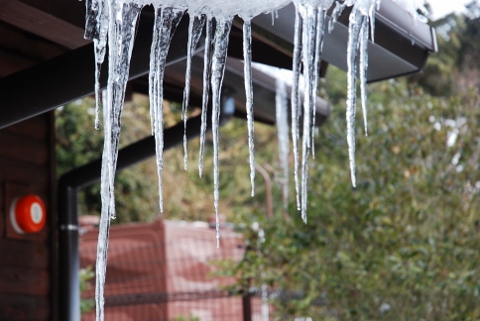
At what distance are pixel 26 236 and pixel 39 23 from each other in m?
1.04

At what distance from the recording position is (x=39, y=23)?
255 cm

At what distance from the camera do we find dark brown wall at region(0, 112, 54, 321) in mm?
3105

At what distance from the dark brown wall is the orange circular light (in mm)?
23

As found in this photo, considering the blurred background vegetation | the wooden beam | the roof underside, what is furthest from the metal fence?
the wooden beam

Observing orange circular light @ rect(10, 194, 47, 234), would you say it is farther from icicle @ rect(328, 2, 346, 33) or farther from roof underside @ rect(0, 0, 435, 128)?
icicle @ rect(328, 2, 346, 33)

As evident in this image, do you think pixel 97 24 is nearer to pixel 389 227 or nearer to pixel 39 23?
pixel 39 23

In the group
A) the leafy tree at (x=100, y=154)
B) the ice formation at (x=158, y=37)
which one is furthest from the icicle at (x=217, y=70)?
the leafy tree at (x=100, y=154)

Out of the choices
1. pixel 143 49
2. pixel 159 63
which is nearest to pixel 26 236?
pixel 143 49

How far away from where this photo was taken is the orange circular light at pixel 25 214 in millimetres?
3123

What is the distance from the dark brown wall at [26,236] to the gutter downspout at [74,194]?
0.14m

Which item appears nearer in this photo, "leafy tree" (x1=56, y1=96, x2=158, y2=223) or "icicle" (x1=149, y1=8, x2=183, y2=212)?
"icicle" (x1=149, y1=8, x2=183, y2=212)

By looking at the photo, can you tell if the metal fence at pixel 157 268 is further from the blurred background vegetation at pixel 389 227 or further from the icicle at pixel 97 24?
the icicle at pixel 97 24

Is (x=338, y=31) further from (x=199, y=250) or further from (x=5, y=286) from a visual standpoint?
(x=199, y=250)

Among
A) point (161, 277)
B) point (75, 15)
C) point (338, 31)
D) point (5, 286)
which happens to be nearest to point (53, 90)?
point (75, 15)
